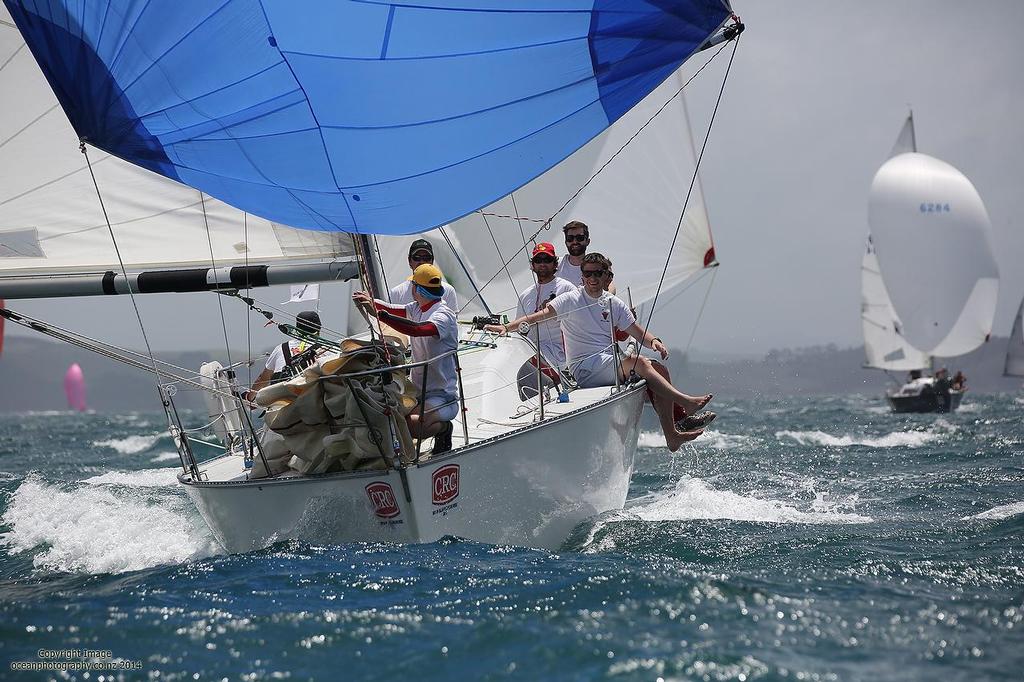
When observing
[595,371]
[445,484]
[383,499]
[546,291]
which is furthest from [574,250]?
[383,499]

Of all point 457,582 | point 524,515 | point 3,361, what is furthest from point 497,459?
point 3,361

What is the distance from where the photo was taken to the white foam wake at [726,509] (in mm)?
6625

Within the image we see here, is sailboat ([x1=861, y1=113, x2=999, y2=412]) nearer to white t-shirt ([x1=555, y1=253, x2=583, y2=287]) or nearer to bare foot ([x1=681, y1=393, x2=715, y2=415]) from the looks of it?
white t-shirt ([x1=555, y1=253, x2=583, y2=287])

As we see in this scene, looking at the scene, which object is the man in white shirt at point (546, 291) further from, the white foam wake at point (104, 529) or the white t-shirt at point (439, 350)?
the white foam wake at point (104, 529)

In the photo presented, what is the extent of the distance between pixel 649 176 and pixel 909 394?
23.2 m

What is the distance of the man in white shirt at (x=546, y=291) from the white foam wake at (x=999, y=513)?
2.95 meters

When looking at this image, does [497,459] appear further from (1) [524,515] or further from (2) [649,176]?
(2) [649,176]

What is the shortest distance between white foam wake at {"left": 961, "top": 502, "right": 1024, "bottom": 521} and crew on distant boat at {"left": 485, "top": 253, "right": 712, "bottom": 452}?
6.21 feet

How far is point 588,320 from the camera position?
638 cm

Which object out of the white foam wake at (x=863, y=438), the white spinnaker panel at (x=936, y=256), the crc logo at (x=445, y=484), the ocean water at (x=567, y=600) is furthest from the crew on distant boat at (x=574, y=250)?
the white spinnaker panel at (x=936, y=256)

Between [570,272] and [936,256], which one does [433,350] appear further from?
[936,256]

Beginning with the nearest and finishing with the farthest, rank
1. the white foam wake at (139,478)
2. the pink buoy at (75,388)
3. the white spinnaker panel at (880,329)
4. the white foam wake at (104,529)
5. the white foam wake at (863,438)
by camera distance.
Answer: the white foam wake at (104,529) → the white foam wake at (139,478) → the white foam wake at (863,438) → the white spinnaker panel at (880,329) → the pink buoy at (75,388)

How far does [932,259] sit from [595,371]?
90.6ft

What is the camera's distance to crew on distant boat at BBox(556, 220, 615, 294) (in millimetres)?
7082
